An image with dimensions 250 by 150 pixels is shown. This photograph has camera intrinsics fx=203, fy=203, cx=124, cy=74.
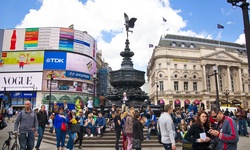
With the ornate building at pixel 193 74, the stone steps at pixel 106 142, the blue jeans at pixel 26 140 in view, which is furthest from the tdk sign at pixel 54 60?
the blue jeans at pixel 26 140

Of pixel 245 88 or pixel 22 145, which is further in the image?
pixel 245 88

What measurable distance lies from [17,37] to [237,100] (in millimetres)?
67083

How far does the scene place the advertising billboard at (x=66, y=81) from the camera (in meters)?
53.3

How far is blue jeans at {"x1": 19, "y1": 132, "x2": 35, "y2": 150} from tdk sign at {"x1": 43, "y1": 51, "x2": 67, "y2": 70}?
50.0 metres

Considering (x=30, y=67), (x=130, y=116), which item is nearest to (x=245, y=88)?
(x=30, y=67)

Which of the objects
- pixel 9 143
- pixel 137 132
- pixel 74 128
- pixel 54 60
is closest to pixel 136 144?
pixel 137 132

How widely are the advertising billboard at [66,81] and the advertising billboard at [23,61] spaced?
363 cm

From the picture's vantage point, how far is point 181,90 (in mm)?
58844

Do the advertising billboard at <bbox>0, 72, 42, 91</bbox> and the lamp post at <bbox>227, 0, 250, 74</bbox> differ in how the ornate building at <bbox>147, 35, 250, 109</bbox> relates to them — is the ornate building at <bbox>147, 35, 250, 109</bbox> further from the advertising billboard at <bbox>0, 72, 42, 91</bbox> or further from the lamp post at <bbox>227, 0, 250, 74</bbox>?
the lamp post at <bbox>227, 0, 250, 74</bbox>

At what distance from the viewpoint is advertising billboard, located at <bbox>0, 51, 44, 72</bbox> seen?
53.8 metres

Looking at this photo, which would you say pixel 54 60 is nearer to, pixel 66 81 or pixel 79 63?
pixel 66 81

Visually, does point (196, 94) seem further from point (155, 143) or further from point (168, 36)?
point (155, 143)

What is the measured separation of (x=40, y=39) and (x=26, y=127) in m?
54.2

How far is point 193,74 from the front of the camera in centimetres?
6119
